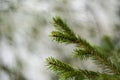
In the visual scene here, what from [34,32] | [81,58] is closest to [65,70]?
[81,58]

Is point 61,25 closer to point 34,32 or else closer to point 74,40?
point 74,40

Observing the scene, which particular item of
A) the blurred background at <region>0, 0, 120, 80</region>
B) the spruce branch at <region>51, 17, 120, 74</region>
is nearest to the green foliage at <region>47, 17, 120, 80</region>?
the spruce branch at <region>51, 17, 120, 74</region>

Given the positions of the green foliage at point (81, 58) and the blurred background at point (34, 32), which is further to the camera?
the blurred background at point (34, 32)

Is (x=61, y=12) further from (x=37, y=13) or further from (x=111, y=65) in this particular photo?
(x=111, y=65)

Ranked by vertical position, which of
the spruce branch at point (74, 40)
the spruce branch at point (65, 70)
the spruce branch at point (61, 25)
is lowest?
the spruce branch at point (65, 70)

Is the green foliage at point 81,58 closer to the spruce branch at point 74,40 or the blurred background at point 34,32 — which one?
the spruce branch at point 74,40

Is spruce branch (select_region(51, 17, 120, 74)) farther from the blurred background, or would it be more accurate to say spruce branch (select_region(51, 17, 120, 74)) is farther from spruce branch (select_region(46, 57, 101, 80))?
the blurred background

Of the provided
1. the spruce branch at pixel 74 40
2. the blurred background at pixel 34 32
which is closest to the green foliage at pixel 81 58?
the spruce branch at pixel 74 40

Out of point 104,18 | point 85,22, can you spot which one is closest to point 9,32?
point 85,22
